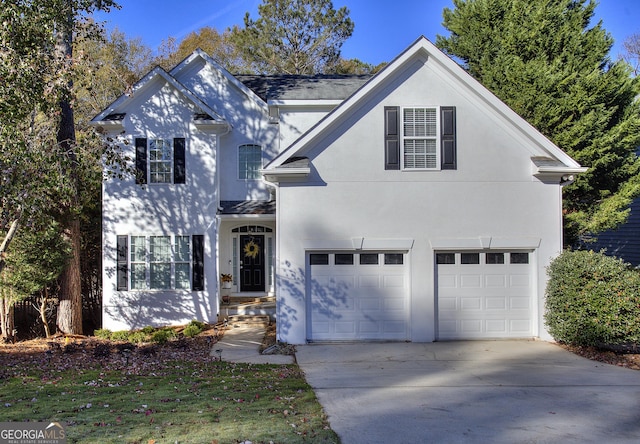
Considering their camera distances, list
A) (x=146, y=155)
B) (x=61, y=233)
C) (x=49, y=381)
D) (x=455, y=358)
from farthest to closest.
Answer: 1. (x=146, y=155)
2. (x=61, y=233)
3. (x=455, y=358)
4. (x=49, y=381)

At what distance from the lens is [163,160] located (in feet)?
48.3

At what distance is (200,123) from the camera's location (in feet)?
47.0

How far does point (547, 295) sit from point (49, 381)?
10344 mm

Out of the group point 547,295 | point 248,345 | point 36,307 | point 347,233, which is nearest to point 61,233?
point 36,307

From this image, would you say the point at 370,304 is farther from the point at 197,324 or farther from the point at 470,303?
the point at 197,324

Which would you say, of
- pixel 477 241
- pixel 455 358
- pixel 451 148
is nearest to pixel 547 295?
pixel 477 241

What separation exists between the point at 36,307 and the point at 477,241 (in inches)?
463

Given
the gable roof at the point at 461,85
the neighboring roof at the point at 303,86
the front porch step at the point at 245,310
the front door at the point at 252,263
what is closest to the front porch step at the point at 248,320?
the front porch step at the point at 245,310

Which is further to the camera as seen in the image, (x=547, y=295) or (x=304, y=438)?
(x=547, y=295)

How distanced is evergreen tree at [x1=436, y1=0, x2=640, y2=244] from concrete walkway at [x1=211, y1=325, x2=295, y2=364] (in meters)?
9.91

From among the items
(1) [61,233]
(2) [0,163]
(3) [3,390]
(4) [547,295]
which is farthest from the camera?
(1) [61,233]

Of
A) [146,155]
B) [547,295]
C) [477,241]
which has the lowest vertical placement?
[547,295]

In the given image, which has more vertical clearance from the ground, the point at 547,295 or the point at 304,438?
the point at 547,295

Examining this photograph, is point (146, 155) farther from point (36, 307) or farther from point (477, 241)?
point (477, 241)
